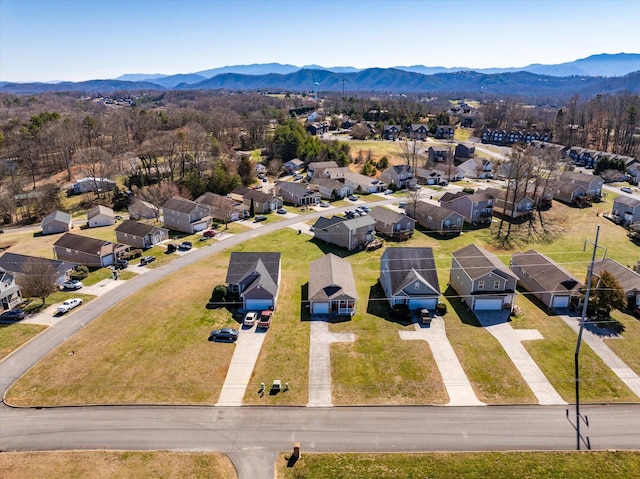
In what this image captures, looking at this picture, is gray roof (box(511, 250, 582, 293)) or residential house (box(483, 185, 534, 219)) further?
residential house (box(483, 185, 534, 219))

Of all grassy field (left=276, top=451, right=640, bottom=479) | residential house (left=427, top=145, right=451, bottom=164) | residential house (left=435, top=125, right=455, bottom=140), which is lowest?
grassy field (left=276, top=451, right=640, bottom=479)

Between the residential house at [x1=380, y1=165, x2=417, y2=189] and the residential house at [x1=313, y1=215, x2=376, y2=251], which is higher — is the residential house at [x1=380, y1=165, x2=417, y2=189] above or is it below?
above

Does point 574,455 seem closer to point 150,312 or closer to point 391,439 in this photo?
point 391,439

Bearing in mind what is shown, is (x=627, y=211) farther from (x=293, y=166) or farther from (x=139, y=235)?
(x=139, y=235)

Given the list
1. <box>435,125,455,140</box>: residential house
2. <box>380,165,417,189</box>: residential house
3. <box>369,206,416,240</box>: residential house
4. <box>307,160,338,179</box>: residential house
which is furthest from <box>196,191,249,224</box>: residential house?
<box>435,125,455,140</box>: residential house

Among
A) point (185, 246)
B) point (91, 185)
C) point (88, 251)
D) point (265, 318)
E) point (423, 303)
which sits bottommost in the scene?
point (265, 318)

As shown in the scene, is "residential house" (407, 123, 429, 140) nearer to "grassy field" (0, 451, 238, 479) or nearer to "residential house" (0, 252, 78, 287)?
"residential house" (0, 252, 78, 287)

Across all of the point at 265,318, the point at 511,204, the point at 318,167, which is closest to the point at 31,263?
the point at 265,318
